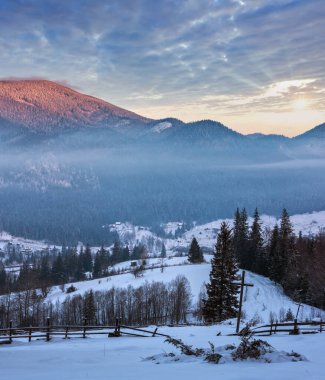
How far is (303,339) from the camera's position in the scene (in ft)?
65.2

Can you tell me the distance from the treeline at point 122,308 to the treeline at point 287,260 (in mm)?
18035

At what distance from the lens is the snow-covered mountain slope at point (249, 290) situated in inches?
2207

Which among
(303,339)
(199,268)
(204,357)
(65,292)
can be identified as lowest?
(65,292)

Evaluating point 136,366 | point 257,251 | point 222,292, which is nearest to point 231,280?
point 222,292

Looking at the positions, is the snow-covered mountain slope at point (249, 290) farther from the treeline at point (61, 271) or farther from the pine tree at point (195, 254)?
the treeline at point (61, 271)

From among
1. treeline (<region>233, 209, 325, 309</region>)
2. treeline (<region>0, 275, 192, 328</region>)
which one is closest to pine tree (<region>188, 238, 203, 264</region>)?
treeline (<region>233, 209, 325, 309</region>)

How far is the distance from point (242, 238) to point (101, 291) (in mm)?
37129

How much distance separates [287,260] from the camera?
7188 cm

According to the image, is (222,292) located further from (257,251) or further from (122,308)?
(257,251)

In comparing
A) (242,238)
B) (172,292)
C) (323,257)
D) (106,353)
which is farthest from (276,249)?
(106,353)

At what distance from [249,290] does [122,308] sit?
963 inches

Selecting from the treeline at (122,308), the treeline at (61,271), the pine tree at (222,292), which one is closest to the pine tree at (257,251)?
the treeline at (122,308)

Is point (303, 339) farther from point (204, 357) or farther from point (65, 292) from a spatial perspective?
point (65, 292)

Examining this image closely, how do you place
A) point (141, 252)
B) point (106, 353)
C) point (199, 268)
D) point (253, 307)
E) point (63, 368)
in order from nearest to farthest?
point (63, 368)
point (106, 353)
point (253, 307)
point (199, 268)
point (141, 252)
